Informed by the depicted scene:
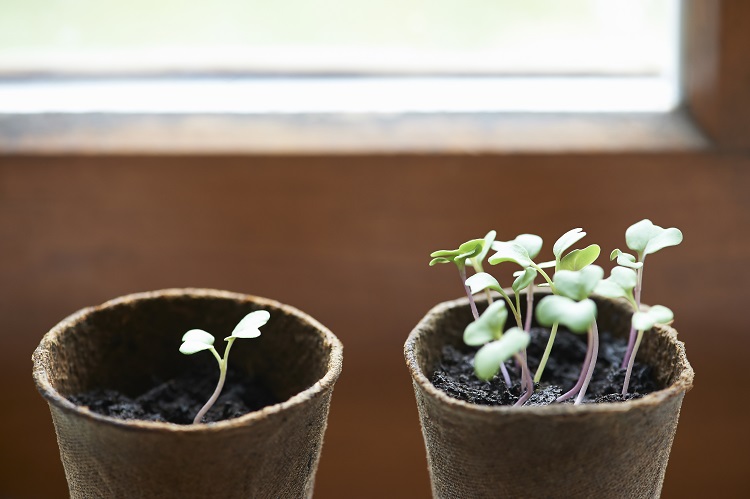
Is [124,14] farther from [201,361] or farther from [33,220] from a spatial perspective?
[201,361]

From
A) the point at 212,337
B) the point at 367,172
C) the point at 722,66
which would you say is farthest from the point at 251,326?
the point at 722,66

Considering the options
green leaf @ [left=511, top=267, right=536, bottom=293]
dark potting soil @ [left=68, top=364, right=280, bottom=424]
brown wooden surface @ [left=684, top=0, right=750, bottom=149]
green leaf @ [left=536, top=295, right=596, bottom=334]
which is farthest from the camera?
brown wooden surface @ [left=684, top=0, right=750, bottom=149]

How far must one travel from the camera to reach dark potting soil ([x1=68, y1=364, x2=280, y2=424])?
82 cm

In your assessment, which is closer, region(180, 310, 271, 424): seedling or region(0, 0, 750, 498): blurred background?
region(180, 310, 271, 424): seedling

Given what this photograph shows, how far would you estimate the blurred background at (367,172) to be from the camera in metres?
1.05

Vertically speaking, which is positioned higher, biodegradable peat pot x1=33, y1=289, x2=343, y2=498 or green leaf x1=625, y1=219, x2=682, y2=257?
green leaf x1=625, y1=219, x2=682, y2=257

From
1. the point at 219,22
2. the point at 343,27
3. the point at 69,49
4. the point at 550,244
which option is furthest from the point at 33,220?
the point at 550,244

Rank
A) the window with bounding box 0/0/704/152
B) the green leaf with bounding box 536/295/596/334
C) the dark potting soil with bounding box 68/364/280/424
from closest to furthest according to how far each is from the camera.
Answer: the green leaf with bounding box 536/295/596/334 → the dark potting soil with bounding box 68/364/280/424 → the window with bounding box 0/0/704/152

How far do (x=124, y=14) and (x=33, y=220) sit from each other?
31 centimetres

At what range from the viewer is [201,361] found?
924mm

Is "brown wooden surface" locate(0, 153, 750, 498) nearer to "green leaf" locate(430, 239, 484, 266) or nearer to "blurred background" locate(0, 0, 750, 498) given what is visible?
"blurred background" locate(0, 0, 750, 498)

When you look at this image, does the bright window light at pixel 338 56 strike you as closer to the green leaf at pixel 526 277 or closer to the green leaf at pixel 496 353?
the green leaf at pixel 526 277

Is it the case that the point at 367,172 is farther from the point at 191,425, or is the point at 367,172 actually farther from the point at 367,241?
the point at 191,425

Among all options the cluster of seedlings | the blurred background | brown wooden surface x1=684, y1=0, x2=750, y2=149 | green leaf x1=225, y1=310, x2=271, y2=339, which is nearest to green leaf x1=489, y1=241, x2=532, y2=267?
the cluster of seedlings
